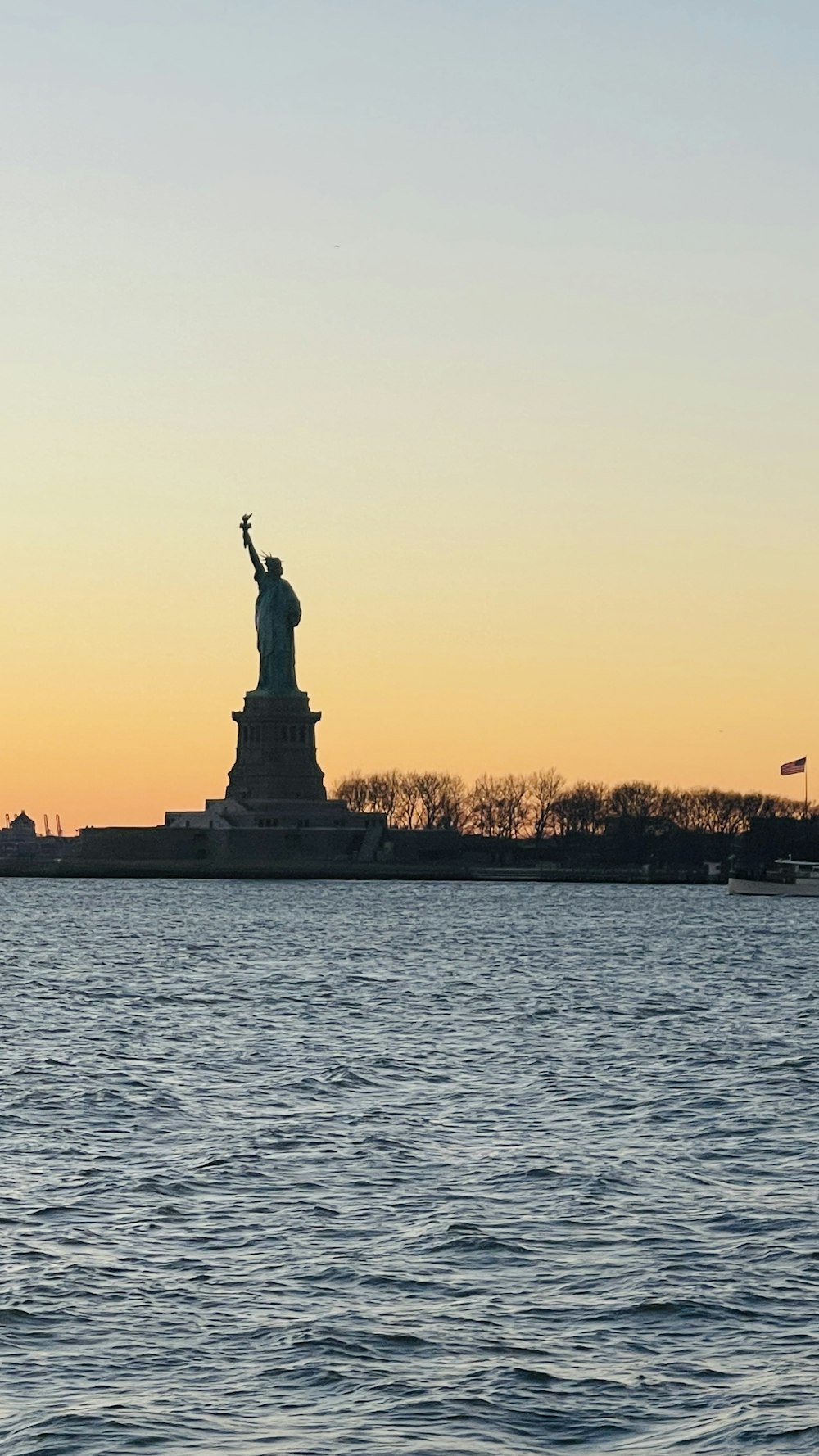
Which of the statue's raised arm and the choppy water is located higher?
the statue's raised arm

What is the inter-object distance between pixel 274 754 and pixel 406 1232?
15608cm

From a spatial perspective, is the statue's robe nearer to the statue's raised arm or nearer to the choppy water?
the statue's raised arm

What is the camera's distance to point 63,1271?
19.8 meters

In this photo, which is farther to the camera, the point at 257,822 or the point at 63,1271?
the point at 257,822

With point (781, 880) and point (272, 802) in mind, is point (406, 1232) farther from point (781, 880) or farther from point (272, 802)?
point (272, 802)

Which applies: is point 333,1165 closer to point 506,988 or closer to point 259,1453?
point 259,1453

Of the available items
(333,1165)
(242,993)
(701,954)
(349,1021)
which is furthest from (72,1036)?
(701,954)

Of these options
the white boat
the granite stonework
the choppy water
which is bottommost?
the choppy water

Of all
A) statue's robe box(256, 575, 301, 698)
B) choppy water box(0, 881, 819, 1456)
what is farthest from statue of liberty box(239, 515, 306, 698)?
choppy water box(0, 881, 819, 1456)

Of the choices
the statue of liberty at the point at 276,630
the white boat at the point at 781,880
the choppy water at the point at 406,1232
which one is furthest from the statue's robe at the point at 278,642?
the choppy water at the point at 406,1232

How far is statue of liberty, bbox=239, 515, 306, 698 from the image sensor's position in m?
182

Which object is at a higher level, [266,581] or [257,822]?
[266,581]

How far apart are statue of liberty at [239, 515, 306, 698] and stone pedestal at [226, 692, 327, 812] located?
4.46 ft

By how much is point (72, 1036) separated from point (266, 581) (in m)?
145
